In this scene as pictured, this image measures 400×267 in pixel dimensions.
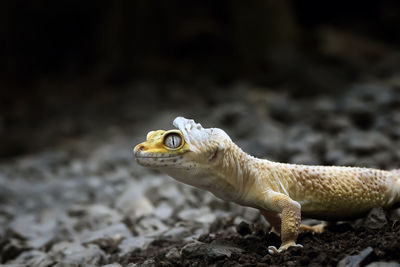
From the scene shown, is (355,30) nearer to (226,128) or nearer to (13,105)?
(226,128)

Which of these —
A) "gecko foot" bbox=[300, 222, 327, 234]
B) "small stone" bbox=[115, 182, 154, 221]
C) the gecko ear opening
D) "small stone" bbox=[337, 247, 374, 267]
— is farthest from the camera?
"small stone" bbox=[115, 182, 154, 221]

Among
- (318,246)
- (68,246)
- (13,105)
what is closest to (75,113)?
(13,105)

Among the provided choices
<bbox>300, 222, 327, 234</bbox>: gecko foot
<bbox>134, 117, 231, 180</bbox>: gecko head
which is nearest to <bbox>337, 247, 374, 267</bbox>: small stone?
<bbox>300, 222, 327, 234</bbox>: gecko foot

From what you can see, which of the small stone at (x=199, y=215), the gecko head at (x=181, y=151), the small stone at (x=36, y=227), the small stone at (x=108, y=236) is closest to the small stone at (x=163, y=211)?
the small stone at (x=199, y=215)

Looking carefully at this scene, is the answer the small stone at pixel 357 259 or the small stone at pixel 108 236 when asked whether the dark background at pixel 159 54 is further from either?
the small stone at pixel 357 259

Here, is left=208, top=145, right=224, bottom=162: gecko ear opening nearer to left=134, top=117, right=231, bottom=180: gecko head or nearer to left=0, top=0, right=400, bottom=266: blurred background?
left=134, top=117, right=231, bottom=180: gecko head

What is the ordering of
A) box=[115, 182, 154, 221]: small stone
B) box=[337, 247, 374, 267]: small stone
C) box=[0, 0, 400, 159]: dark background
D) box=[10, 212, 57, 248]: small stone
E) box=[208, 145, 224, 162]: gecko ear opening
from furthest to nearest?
box=[0, 0, 400, 159]: dark background < box=[115, 182, 154, 221]: small stone < box=[10, 212, 57, 248]: small stone < box=[208, 145, 224, 162]: gecko ear opening < box=[337, 247, 374, 267]: small stone

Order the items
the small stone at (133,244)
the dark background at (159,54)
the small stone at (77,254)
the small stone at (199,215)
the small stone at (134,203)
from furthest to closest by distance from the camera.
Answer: the dark background at (159,54), the small stone at (134,203), the small stone at (199,215), the small stone at (133,244), the small stone at (77,254)
